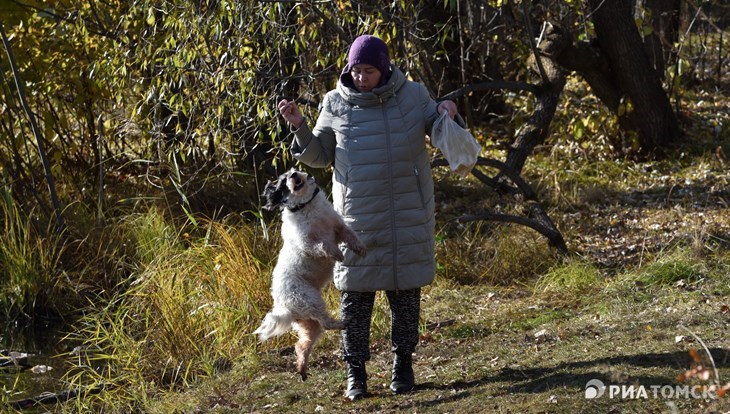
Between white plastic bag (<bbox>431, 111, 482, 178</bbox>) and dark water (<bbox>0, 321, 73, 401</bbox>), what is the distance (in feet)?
10.5

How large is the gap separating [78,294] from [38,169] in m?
2.06

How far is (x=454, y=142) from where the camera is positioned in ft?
15.8

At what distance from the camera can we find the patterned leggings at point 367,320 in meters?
5.15

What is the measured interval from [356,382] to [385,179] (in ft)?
3.61

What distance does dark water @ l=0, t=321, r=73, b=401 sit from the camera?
6883 millimetres

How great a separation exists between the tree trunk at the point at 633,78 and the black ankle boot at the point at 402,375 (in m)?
4.96

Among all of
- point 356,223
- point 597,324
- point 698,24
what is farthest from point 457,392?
point 698,24

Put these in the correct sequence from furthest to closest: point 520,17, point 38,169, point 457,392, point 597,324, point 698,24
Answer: point 698,24 < point 38,169 < point 520,17 < point 597,324 < point 457,392

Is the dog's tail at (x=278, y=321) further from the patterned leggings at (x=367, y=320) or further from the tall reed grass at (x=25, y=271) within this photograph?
the tall reed grass at (x=25, y=271)

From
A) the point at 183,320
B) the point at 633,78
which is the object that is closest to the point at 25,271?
the point at 183,320

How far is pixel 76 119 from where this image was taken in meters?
10.4

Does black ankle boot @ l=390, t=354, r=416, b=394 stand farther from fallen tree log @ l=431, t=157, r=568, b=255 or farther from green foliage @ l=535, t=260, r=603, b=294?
fallen tree log @ l=431, t=157, r=568, b=255

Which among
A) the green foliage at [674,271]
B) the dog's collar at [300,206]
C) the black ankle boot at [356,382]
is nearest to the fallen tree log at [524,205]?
the green foliage at [674,271]

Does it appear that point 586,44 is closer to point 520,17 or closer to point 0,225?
point 520,17
